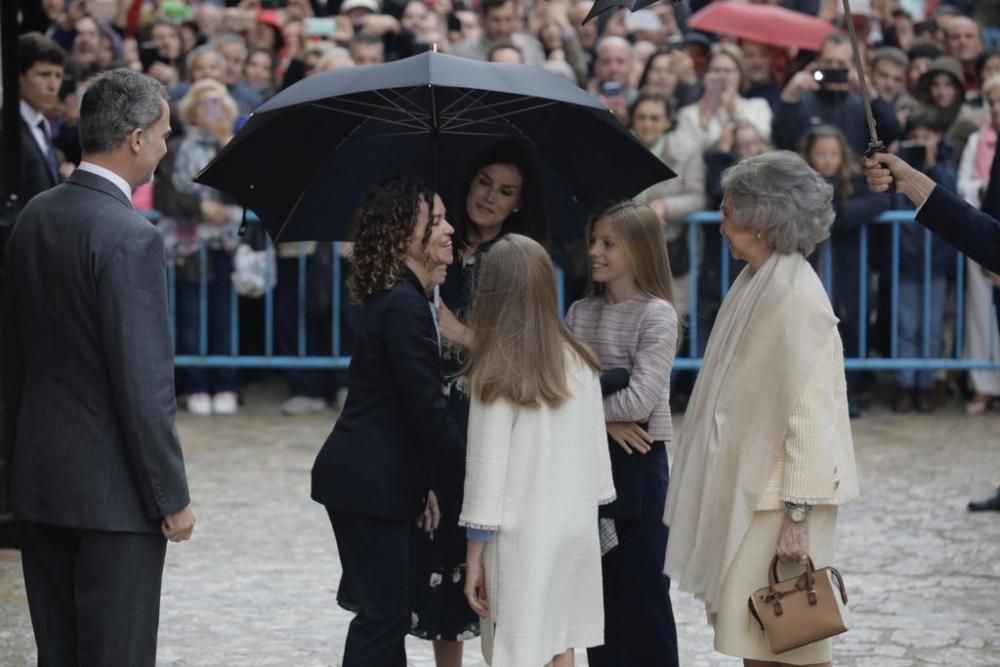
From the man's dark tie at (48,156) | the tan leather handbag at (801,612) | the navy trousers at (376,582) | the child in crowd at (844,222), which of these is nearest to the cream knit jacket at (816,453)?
the tan leather handbag at (801,612)

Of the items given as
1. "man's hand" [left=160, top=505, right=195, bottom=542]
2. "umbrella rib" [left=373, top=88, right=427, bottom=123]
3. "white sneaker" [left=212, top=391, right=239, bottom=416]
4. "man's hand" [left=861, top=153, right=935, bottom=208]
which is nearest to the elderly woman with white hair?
"man's hand" [left=861, top=153, right=935, bottom=208]

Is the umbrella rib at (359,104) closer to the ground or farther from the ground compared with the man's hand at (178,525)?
farther from the ground

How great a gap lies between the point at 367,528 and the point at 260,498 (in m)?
4.33

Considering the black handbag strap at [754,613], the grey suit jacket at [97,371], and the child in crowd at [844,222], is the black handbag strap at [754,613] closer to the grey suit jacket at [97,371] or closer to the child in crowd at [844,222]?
the grey suit jacket at [97,371]

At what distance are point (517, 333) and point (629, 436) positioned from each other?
0.76 meters

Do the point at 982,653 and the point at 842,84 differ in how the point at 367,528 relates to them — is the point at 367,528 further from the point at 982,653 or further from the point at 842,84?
the point at 842,84

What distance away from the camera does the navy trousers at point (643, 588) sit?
18.4 feet

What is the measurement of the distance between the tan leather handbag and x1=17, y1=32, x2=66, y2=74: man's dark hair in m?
5.67

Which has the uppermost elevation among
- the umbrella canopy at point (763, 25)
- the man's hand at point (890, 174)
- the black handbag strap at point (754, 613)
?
the umbrella canopy at point (763, 25)

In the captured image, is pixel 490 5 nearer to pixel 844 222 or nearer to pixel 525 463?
pixel 844 222

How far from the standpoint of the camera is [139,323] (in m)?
4.53

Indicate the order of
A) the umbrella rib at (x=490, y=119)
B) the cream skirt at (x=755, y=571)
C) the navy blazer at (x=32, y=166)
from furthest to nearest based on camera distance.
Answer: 1. the navy blazer at (x=32, y=166)
2. the umbrella rib at (x=490, y=119)
3. the cream skirt at (x=755, y=571)

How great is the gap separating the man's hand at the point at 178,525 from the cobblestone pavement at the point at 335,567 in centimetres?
176

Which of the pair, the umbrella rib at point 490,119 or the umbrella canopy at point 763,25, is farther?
the umbrella canopy at point 763,25
